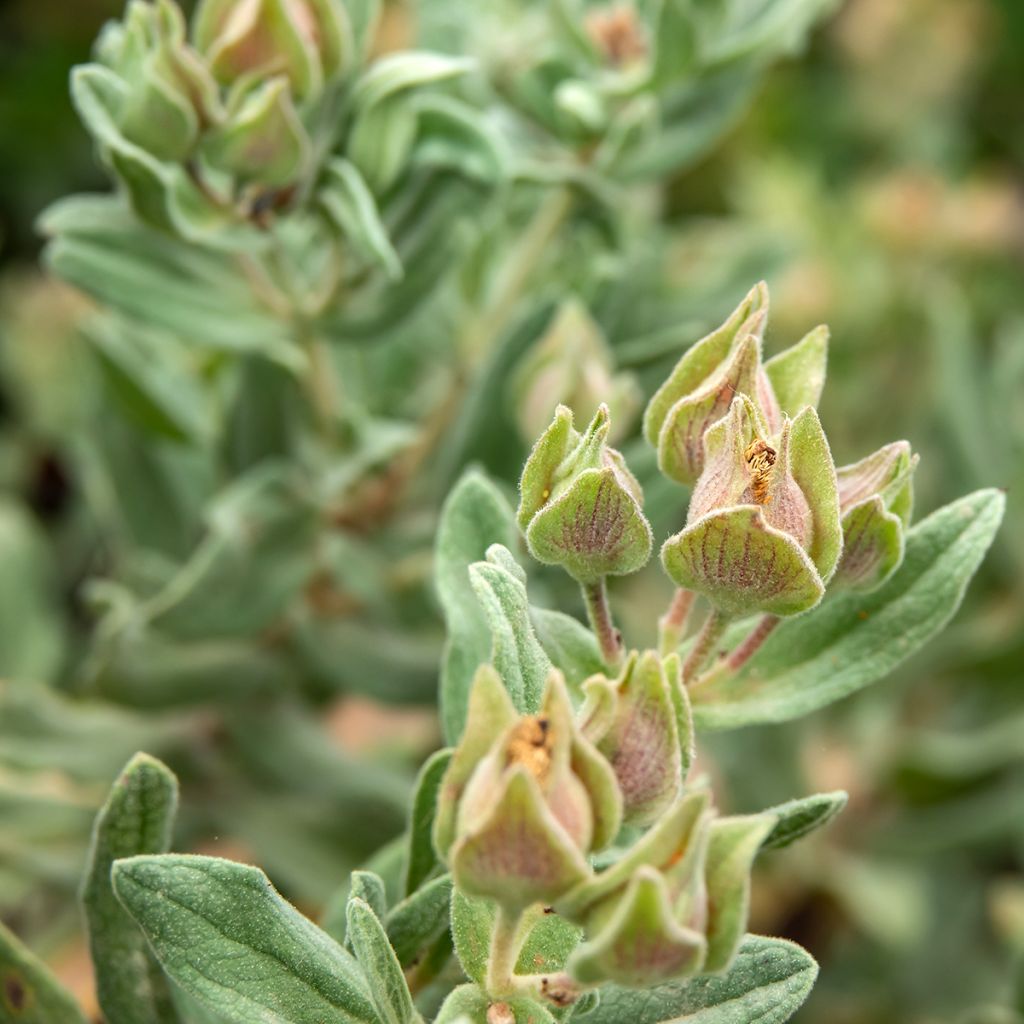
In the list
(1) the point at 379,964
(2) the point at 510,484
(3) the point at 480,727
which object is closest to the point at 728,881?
(3) the point at 480,727

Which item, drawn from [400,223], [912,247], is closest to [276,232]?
[400,223]

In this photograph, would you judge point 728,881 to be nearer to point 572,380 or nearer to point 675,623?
point 675,623

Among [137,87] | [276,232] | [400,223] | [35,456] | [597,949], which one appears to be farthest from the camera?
[35,456]

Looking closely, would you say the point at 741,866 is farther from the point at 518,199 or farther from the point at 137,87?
the point at 518,199

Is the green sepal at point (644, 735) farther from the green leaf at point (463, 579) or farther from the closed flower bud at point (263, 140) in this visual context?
the closed flower bud at point (263, 140)

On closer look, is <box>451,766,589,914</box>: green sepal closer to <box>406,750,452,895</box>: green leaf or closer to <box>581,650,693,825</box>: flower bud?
<box>581,650,693,825</box>: flower bud
